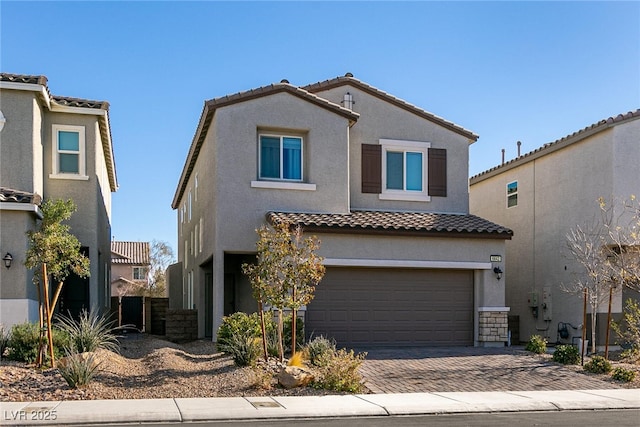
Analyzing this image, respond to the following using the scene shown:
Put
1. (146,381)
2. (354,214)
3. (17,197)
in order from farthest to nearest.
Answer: (354,214) < (17,197) < (146,381)

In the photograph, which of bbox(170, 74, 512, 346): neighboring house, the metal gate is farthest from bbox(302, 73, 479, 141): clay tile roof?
the metal gate

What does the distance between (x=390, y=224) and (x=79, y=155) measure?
29.5ft

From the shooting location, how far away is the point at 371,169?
20.2 m

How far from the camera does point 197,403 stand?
1120 cm

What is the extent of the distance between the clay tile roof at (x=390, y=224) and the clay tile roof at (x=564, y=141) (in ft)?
14.2

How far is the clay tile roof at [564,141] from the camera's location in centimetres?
1923

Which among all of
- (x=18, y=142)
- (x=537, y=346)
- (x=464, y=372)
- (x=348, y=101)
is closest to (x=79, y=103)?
(x=18, y=142)

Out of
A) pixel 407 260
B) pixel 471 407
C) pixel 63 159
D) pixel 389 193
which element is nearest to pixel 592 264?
pixel 407 260

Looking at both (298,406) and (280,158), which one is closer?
(298,406)

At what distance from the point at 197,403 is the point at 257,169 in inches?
337

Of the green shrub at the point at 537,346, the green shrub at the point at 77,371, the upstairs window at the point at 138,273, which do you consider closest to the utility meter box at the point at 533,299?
the green shrub at the point at 537,346

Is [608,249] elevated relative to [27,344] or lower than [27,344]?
elevated

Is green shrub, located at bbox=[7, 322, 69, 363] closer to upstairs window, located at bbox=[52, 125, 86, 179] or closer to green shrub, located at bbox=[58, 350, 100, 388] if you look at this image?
green shrub, located at bbox=[58, 350, 100, 388]

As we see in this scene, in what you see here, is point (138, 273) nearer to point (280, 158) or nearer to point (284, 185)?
point (280, 158)
